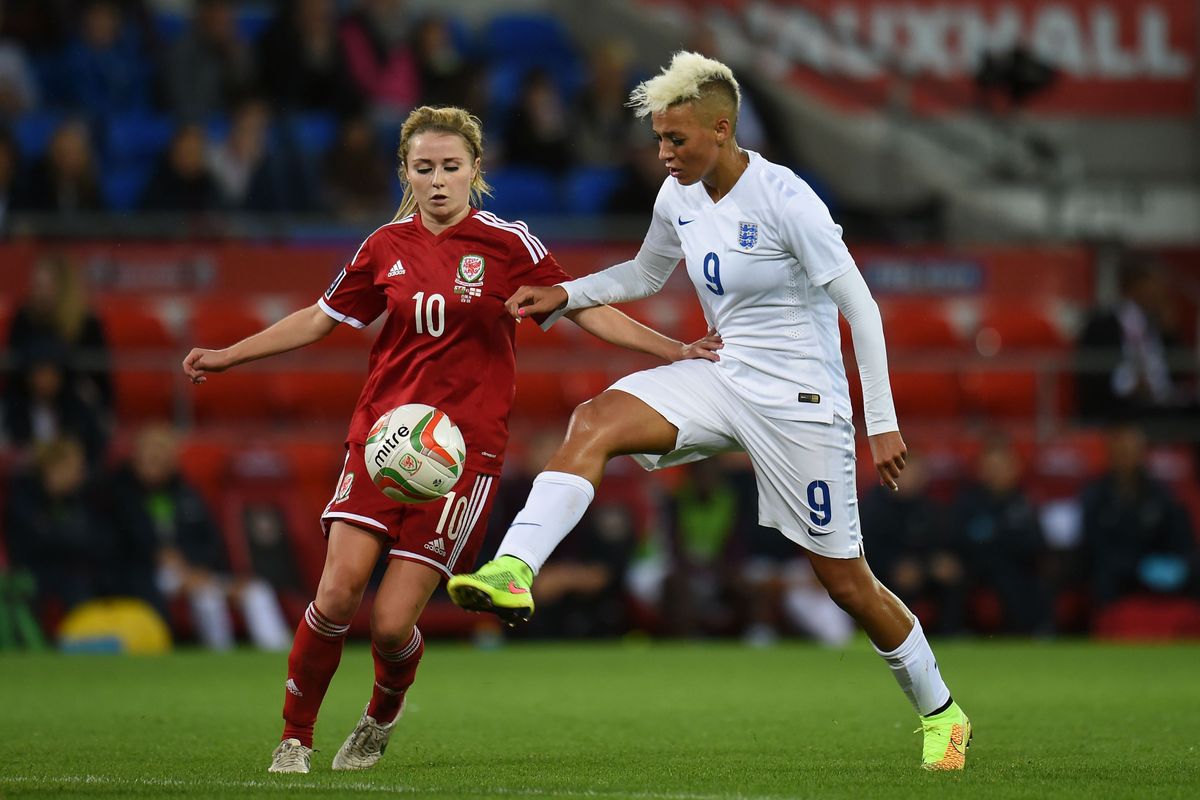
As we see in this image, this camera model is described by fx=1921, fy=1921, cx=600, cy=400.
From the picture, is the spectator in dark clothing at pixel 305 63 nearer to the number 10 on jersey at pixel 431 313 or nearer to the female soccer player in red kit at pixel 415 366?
the female soccer player in red kit at pixel 415 366

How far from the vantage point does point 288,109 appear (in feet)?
60.0

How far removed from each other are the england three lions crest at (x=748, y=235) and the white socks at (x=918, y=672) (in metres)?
1.53

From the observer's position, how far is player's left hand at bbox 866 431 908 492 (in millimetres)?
6633

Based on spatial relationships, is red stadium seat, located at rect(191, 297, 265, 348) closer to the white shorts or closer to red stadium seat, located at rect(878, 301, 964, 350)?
red stadium seat, located at rect(878, 301, 964, 350)

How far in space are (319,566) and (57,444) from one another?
7.21ft

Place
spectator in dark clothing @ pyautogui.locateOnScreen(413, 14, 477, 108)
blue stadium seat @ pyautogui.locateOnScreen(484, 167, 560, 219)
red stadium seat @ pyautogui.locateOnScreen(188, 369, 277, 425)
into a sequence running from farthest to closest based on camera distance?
spectator in dark clothing @ pyautogui.locateOnScreen(413, 14, 477, 108) < blue stadium seat @ pyautogui.locateOnScreen(484, 167, 560, 219) < red stadium seat @ pyautogui.locateOnScreen(188, 369, 277, 425)

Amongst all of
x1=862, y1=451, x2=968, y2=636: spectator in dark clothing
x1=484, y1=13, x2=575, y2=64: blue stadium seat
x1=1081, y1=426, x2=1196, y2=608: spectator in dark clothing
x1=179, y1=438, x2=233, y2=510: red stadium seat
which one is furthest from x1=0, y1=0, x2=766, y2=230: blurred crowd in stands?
x1=1081, y1=426, x2=1196, y2=608: spectator in dark clothing

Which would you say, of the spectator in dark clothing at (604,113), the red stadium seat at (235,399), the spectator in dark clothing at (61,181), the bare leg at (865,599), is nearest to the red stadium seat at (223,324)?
the red stadium seat at (235,399)

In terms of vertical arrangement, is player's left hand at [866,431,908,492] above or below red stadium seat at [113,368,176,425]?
above

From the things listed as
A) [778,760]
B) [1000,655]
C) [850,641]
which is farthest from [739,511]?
[778,760]

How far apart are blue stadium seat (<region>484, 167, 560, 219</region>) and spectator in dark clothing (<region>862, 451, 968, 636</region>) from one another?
4461mm

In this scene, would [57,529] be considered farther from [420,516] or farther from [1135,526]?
[1135,526]

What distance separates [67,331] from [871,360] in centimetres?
918

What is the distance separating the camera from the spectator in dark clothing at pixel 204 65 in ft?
59.0
